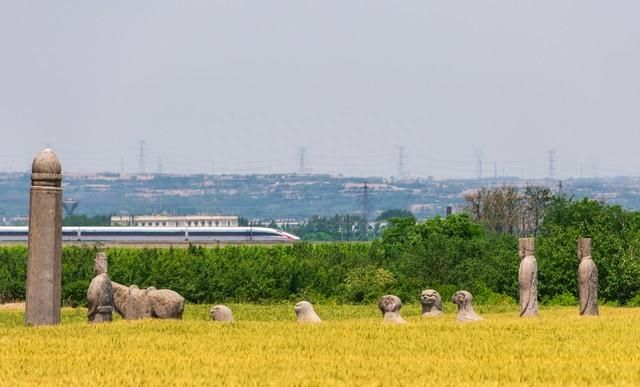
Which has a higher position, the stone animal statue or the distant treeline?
the stone animal statue

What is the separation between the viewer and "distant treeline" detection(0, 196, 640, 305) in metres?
53.8

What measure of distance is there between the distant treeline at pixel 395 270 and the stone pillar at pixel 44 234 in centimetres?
2156

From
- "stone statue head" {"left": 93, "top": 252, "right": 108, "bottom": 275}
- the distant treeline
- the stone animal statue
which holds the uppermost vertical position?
"stone statue head" {"left": 93, "top": 252, "right": 108, "bottom": 275}

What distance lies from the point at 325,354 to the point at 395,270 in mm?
36670

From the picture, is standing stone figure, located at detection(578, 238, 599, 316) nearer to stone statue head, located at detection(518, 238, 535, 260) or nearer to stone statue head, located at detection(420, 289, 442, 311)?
stone statue head, located at detection(518, 238, 535, 260)

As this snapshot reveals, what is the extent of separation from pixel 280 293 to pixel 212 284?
3111 mm

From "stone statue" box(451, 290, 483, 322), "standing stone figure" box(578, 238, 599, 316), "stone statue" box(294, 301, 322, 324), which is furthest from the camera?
"standing stone figure" box(578, 238, 599, 316)

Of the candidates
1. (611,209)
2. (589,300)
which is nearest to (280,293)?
(611,209)

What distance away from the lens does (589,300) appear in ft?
130

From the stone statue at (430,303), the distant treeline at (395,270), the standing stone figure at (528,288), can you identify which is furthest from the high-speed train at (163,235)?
the standing stone figure at (528,288)

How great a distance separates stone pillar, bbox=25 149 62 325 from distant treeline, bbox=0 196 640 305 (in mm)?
21560

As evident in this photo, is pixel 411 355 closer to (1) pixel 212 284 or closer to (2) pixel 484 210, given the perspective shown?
(1) pixel 212 284

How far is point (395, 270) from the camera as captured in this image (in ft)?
205

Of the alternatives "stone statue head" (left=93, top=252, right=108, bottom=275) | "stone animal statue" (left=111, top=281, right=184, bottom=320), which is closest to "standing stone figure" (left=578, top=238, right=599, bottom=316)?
"stone animal statue" (left=111, top=281, right=184, bottom=320)
